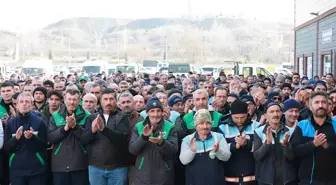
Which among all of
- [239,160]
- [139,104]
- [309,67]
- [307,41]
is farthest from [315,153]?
[307,41]

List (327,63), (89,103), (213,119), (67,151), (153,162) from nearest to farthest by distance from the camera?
1. (153,162)
2. (67,151)
3. (213,119)
4. (89,103)
5. (327,63)

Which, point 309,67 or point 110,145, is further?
point 309,67

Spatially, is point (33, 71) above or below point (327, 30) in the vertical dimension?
below

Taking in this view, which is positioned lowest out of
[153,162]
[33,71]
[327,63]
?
[153,162]

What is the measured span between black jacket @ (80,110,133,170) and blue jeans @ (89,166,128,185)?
59 millimetres

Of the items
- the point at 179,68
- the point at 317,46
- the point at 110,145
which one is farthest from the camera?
the point at 179,68

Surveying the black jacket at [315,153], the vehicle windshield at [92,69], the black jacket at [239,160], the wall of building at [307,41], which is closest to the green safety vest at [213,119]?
the black jacket at [239,160]

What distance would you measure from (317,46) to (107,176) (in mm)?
21138

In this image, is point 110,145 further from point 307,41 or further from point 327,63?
point 307,41

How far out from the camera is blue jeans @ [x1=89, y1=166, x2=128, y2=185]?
266 inches

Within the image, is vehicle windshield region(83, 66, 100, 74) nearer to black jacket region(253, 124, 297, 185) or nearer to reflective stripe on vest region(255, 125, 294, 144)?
reflective stripe on vest region(255, 125, 294, 144)

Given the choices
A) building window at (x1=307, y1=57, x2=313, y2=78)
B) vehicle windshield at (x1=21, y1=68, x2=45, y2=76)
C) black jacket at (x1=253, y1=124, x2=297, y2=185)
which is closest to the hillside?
vehicle windshield at (x1=21, y1=68, x2=45, y2=76)

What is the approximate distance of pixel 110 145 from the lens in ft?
22.2

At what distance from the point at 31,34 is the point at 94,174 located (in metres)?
127
